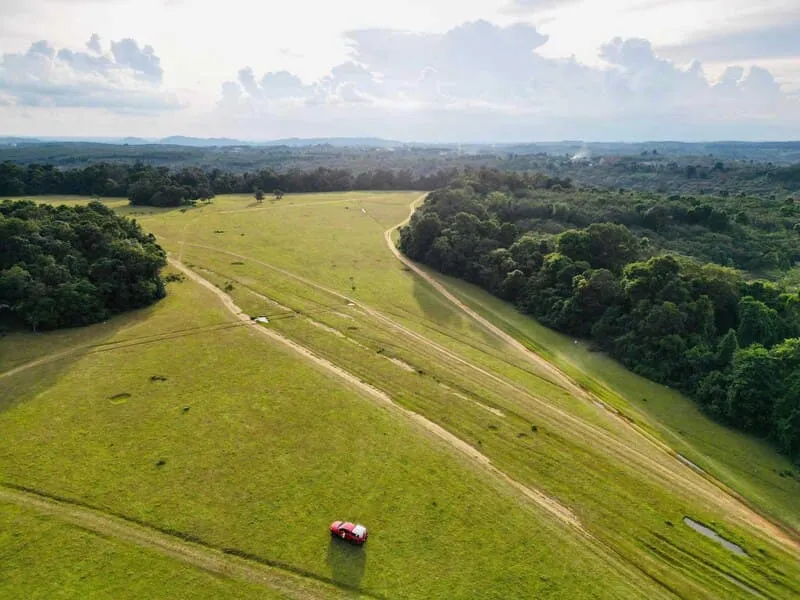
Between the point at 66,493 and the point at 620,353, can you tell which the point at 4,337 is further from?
the point at 620,353

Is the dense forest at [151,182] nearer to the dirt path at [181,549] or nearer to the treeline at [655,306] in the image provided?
the treeline at [655,306]

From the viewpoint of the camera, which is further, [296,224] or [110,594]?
[296,224]

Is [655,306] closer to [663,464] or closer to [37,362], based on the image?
[663,464]

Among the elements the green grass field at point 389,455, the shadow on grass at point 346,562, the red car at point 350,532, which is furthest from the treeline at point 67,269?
the shadow on grass at point 346,562

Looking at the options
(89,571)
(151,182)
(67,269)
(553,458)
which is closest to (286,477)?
(89,571)

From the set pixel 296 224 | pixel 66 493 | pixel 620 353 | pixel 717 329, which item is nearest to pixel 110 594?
pixel 66 493
